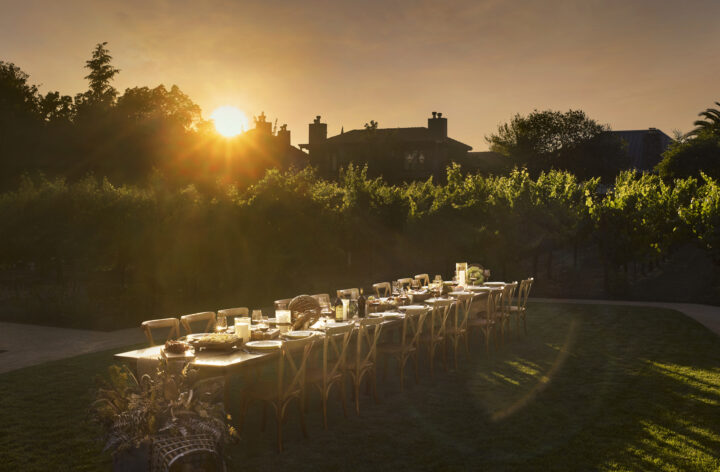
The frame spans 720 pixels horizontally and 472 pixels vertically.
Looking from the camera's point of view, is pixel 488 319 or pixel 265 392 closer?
pixel 265 392

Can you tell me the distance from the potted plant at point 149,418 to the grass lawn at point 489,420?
110 centimetres

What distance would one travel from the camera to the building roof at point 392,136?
3547cm

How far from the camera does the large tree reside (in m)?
40.9

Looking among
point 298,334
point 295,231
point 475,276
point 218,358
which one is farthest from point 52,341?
point 475,276

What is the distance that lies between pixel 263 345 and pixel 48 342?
6.28 metres

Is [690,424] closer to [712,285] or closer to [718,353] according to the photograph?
[718,353]

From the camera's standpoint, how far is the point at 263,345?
531cm

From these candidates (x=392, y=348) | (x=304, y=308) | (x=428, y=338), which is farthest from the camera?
(x=428, y=338)

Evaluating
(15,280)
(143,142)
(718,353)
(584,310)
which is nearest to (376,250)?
(584,310)

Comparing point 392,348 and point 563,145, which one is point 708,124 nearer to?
point 563,145

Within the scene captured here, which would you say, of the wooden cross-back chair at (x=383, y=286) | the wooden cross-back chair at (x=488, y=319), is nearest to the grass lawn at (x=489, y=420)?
the wooden cross-back chair at (x=488, y=319)

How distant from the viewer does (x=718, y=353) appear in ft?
30.0

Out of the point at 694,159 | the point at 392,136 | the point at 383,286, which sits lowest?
the point at 383,286

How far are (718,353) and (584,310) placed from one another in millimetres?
4910
